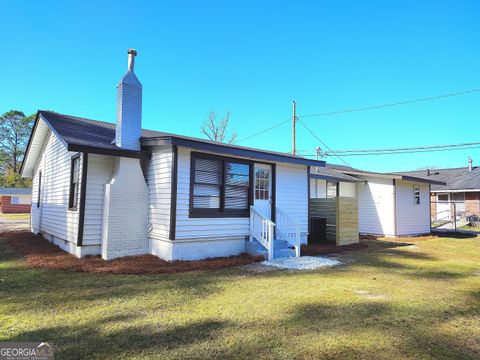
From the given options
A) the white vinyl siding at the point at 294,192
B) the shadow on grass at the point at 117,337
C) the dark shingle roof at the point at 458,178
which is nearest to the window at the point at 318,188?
the white vinyl siding at the point at 294,192

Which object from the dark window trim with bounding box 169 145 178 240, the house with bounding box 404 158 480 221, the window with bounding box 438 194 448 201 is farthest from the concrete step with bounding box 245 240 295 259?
the window with bounding box 438 194 448 201

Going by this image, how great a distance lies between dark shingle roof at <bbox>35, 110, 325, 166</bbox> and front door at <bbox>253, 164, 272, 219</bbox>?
0.49 metres

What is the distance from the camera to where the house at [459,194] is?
2559 centimetres

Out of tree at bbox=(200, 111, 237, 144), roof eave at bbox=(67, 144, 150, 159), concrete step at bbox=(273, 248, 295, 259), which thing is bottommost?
concrete step at bbox=(273, 248, 295, 259)

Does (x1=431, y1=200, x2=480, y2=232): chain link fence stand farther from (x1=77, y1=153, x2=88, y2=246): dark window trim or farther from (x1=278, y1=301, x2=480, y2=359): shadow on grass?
(x1=77, y1=153, x2=88, y2=246): dark window trim

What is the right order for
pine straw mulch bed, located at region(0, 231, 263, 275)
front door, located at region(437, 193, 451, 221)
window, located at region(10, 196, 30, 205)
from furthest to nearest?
1. window, located at region(10, 196, 30, 205)
2. front door, located at region(437, 193, 451, 221)
3. pine straw mulch bed, located at region(0, 231, 263, 275)

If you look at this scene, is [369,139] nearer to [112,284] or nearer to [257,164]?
[257,164]

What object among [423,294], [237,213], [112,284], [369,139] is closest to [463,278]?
[423,294]

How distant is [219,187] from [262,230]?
175 cm

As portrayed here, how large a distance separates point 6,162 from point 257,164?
54.0 m

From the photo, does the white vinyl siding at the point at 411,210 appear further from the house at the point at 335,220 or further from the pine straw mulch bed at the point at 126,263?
the pine straw mulch bed at the point at 126,263

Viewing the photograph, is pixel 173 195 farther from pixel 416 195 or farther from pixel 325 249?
pixel 416 195

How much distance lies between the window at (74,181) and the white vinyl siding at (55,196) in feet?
0.60

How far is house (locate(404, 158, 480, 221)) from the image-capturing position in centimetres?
2559
